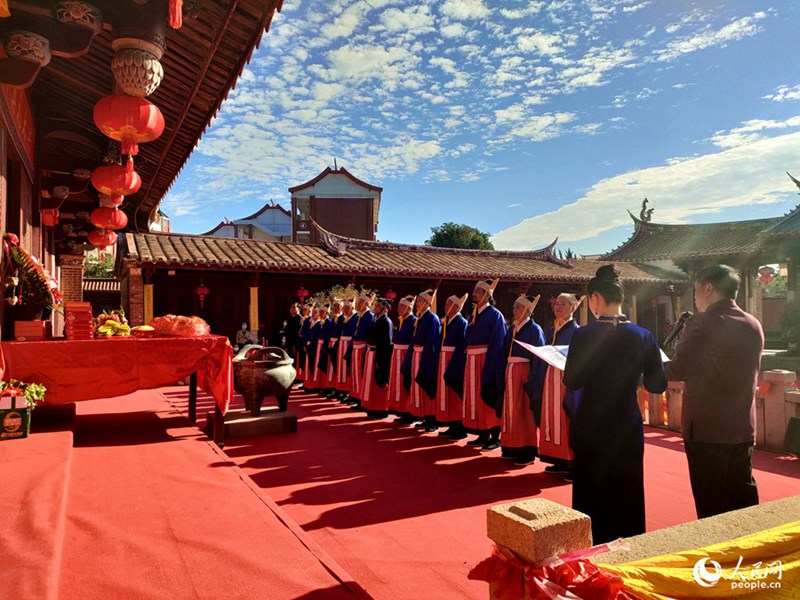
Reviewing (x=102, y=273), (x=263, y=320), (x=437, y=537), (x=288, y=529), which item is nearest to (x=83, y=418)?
(x=288, y=529)

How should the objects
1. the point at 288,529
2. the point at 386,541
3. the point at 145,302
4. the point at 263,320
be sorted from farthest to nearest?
the point at 263,320 < the point at 145,302 < the point at 386,541 < the point at 288,529

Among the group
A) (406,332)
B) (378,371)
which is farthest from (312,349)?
(406,332)

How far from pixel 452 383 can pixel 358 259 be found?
894cm

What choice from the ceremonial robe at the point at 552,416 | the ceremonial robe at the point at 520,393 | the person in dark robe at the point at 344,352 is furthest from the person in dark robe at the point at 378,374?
the ceremonial robe at the point at 552,416

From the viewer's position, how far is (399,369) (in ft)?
24.1

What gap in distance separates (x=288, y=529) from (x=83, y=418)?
4.24 meters

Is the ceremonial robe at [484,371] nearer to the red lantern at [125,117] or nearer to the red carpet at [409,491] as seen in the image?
the red carpet at [409,491]

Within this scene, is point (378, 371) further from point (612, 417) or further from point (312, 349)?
point (612, 417)

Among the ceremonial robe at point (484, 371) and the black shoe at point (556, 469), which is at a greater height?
the ceremonial robe at point (484, 371)

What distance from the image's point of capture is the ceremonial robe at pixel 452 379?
625 cm

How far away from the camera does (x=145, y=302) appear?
11.3 meters

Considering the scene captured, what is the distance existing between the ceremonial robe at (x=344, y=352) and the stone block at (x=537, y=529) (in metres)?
7.17

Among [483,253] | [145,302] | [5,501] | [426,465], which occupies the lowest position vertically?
[426,465]

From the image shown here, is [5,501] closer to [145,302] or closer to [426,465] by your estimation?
[426,465]
